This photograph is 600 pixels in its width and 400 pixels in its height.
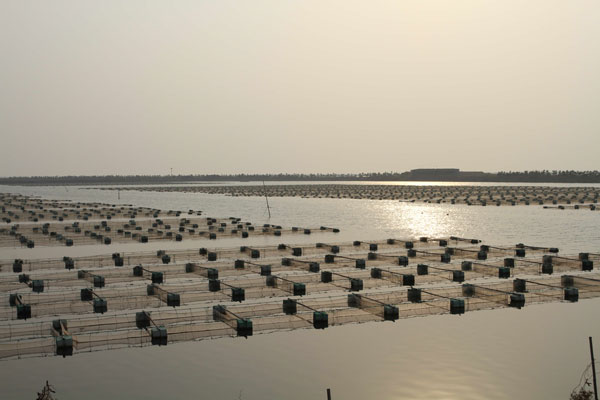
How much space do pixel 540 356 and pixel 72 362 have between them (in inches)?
895

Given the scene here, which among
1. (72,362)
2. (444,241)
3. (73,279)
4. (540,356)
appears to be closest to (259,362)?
(72,362)

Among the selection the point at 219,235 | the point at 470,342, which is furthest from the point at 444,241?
the point at 470,342

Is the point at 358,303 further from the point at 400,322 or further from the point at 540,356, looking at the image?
the point at 540,356

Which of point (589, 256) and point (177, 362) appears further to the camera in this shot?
point (589, 256)

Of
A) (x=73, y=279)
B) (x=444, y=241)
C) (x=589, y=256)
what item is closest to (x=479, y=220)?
(x=444, y=241)

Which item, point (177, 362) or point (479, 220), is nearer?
point (177, 362)

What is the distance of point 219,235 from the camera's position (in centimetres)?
9481

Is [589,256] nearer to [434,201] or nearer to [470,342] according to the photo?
[470,342]

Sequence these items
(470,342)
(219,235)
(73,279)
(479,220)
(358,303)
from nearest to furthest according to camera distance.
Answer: (470,342) < (358,303) < (73,279) < (219,235) < (479,220)

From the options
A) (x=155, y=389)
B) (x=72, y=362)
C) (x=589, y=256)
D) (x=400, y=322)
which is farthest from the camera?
(x=589, y=256)

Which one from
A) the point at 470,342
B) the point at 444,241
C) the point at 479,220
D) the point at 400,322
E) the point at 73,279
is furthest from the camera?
the point at 479,220

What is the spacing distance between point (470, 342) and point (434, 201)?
6292 inches

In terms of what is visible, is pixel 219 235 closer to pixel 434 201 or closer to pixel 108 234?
pixel 108 234

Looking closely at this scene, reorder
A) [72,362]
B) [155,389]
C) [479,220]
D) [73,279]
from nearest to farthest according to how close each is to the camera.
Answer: [155,389] < [72,362] < [73,279] < [479,220]
